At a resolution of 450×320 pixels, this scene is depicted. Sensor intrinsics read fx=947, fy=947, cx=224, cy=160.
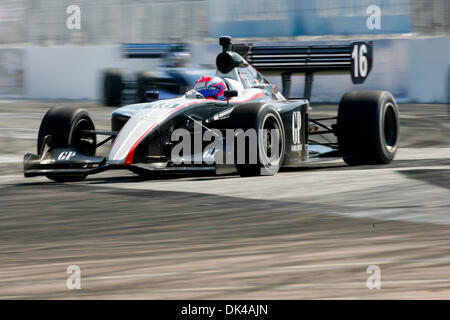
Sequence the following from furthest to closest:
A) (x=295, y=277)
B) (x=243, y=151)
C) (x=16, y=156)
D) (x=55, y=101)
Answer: (x=55, y=101) < (x=16, y=156) < (x=243, y=151) < (x=295, y=277)

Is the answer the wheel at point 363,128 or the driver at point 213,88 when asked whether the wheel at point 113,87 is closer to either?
the driver at point 213,88

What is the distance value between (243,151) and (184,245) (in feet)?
11.4

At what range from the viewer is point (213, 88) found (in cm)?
1059

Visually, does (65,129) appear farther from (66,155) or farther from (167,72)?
(167,72)

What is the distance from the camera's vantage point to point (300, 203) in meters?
7.65

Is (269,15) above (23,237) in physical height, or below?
above

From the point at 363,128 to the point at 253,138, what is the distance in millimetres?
1979

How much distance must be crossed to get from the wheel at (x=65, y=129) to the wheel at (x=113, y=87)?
1283 centimetres

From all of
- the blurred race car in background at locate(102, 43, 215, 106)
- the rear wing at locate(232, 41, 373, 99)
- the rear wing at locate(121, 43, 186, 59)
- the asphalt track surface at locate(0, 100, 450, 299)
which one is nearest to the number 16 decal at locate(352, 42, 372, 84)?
the rear wing at locate(232, 41, 373, 99)

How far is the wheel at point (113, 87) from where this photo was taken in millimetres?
23125

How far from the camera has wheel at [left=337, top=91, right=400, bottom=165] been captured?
1070 cm

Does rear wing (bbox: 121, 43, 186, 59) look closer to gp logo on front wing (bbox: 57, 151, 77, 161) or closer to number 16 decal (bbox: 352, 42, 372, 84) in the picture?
number 16 decal (bbox: 352, 42, 372, 84)
